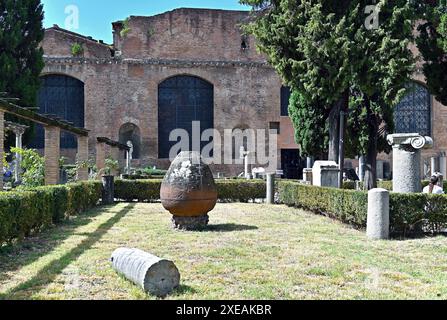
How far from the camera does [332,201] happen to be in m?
11.6

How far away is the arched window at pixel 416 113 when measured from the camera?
32.5 m

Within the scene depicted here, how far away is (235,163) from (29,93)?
13005 millimetres

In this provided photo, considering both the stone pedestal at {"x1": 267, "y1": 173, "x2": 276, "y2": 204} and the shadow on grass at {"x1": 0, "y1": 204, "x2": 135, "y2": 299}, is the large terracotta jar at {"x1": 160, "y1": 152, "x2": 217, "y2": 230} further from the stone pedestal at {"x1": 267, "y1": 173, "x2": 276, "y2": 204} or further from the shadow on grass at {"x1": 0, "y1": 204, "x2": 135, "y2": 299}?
the stone pedestal at {"x1": 267, "y1": 173, "x2": 276, "y2": 204}

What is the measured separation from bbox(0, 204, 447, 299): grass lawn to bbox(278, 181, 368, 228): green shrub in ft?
1.13

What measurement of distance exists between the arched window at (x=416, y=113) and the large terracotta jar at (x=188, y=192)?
83.3 feet

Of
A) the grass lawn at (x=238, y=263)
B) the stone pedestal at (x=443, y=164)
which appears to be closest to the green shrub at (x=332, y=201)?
the grass lawn at (x=238, y=263)

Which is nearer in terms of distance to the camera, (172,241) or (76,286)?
(76,286)

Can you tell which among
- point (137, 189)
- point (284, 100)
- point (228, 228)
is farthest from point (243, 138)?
point (228, 228)

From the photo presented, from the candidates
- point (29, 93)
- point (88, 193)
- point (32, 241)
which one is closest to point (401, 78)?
point (88, 193)

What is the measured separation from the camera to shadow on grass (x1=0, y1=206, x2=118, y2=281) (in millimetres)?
6589

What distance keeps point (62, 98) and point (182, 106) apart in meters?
7.19

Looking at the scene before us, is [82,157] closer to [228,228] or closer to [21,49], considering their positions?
[228,228]

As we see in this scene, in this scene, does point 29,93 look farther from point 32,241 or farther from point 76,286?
point 76,286

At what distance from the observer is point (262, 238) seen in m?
8.89
